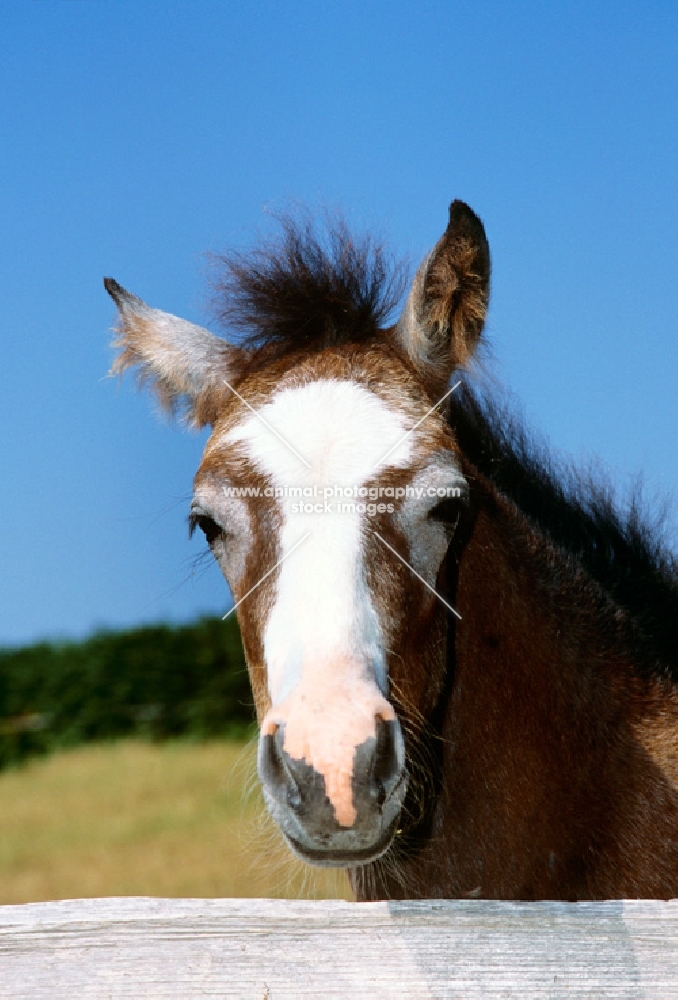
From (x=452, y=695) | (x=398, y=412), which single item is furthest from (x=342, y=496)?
(x=452, y=695)

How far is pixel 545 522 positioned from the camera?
3.95 meters

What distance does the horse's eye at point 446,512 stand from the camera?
2949 mm

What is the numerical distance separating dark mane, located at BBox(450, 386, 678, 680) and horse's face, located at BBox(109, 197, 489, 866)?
16.7 inches

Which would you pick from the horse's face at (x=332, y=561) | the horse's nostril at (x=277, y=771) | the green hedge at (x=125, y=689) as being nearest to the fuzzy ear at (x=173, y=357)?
the horse's face at (x=332, y=561)

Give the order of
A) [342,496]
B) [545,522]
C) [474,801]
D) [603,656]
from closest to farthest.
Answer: [342,496]
[474,801]
[603,656]
[545,522]

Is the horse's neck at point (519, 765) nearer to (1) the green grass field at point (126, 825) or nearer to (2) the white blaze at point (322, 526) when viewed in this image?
(2) the white blaze at point (322, 526)

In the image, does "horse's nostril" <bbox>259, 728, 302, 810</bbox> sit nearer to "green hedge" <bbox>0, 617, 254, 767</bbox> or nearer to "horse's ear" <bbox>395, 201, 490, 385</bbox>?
"horse's ear" <bbox>395, 201, 490, 385</bbox>

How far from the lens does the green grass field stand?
1202 centimetres

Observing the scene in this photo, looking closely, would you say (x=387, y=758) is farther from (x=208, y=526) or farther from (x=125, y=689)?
(x=125, y=689)

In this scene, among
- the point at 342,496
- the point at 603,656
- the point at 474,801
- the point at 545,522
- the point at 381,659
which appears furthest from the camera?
the point at 545,522

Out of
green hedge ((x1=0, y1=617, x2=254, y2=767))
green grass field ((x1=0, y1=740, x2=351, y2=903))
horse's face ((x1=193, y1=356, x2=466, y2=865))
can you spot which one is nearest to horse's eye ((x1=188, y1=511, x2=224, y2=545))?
horse's face ((x1=193, y1=356, x2=466, y2=865))

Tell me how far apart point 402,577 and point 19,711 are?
2021 cm

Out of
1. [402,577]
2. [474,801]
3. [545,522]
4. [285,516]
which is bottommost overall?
[474,801]

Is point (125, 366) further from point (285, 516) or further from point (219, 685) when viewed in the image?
point (219, 685)
